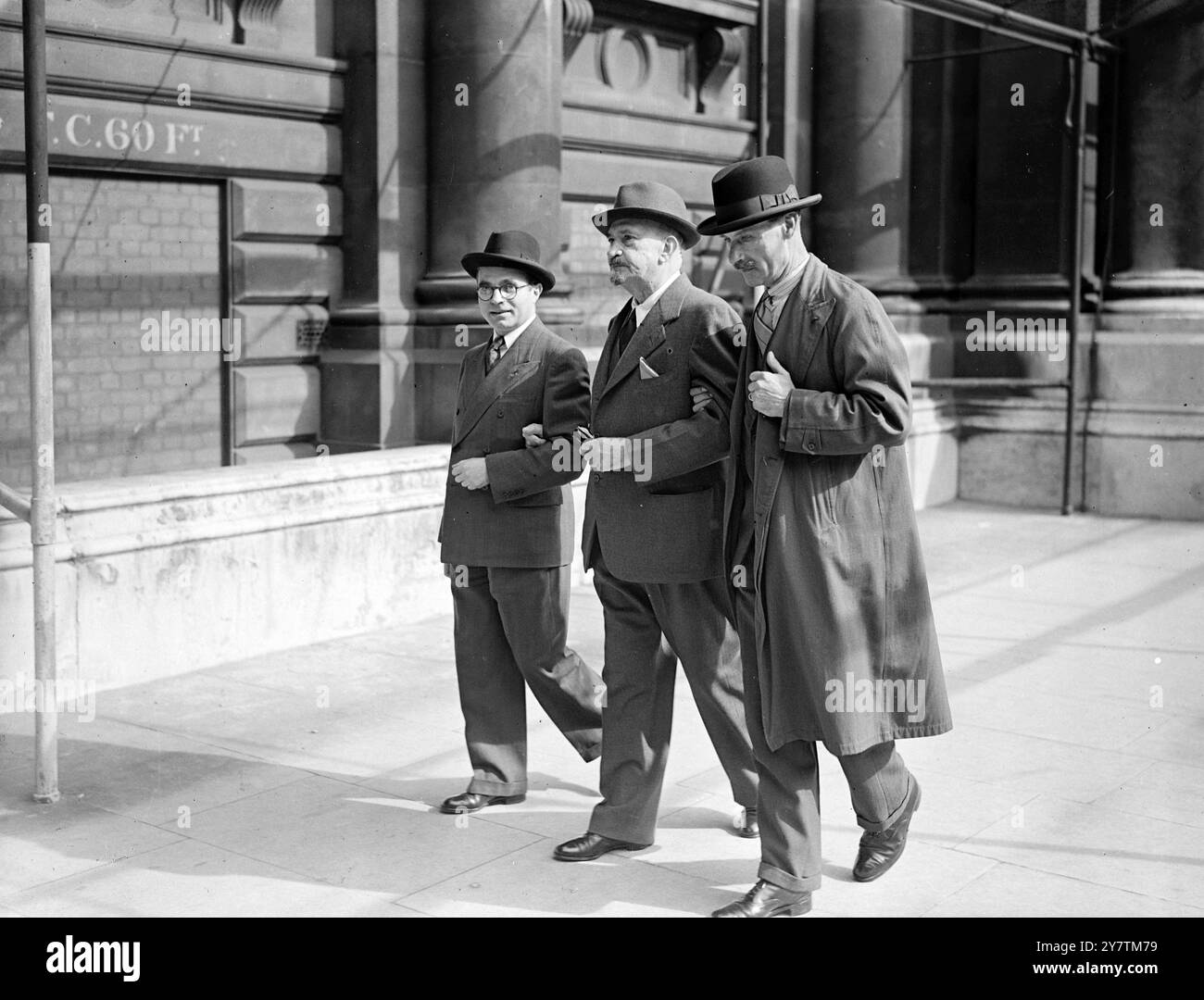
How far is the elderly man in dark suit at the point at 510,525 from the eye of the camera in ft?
17.9

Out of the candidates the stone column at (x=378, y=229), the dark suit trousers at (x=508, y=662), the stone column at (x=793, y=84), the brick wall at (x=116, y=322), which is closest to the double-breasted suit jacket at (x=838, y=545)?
the dark suit trousers at (x=508, y=662)

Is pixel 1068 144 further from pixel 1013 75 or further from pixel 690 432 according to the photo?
pixel 690 432

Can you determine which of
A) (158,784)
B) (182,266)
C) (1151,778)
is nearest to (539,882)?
(158,784)

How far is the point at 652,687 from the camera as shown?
5074mm

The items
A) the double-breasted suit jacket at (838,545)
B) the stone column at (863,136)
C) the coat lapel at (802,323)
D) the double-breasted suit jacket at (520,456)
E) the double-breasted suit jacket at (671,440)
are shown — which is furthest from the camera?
the stone column at (863,136)

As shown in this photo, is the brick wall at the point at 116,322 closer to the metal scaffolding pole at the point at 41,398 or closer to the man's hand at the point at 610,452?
Answer: the metal scaffolding pole at the point at 41,398

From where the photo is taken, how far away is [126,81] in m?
8.52

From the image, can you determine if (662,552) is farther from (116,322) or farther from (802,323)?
(116,322)

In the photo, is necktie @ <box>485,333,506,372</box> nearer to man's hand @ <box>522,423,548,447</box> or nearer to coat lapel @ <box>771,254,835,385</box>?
man's hand @ <box>522,423,548,447</box>

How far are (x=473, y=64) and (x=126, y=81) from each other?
213 centimetres

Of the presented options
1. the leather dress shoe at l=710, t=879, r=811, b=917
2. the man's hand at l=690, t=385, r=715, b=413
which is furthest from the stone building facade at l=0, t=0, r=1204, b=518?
the leather dress shoe at l=710, t=879, r=811, b=917

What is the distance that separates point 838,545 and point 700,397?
72cm

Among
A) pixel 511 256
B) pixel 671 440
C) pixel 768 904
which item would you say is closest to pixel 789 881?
pixel 768 904

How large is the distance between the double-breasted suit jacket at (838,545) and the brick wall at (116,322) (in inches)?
195
